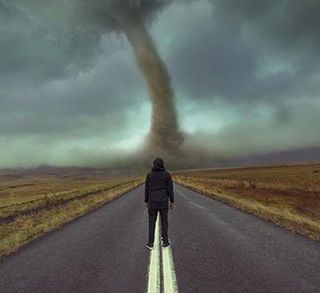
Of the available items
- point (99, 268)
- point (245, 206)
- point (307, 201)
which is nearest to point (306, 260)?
point (99, 268)

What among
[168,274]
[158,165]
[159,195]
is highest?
[158,165]

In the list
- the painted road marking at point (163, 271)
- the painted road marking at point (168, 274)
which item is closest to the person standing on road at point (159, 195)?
the painted road marking at point (163, 271)

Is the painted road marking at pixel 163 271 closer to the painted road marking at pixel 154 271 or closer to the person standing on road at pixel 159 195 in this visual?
the painted road marking at pixel 154 271

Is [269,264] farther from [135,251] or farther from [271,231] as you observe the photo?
[271,231]

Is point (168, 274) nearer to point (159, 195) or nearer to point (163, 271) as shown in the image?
point (163, 271)

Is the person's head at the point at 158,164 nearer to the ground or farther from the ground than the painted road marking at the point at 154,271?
farther from the ground

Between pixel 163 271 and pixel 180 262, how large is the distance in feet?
2.80

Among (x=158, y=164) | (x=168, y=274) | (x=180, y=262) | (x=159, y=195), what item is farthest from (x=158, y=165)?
(x=168, y=274)

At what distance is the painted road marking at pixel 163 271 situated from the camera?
258 inches

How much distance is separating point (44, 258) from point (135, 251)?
2167 mm

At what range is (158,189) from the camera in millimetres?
10812

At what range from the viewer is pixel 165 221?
10.7 m

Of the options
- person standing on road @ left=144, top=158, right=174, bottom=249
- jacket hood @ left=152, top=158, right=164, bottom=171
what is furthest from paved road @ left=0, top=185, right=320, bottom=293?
jacket hood @ left=152, top=158, right=164, bottom=171

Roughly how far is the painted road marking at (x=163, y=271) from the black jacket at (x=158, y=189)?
1.13 meters
